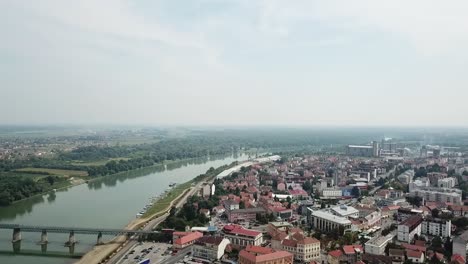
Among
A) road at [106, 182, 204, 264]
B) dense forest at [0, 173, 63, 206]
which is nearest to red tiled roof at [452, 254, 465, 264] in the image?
road at [106, 182, 204, 264]

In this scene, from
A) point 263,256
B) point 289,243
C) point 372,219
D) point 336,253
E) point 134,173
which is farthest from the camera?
point 134,173

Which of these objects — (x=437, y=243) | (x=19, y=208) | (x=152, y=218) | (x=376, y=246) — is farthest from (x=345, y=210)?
(x=19, y=208)

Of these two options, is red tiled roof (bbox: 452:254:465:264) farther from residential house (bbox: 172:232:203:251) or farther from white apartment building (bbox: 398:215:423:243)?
residential house (bbox: 172:232:203:251)

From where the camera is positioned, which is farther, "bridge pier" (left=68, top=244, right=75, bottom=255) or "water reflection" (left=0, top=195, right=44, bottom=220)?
"water reflection" (left=0, top=195, right=44, bottom=220)

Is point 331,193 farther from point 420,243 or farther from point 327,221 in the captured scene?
point 420,243

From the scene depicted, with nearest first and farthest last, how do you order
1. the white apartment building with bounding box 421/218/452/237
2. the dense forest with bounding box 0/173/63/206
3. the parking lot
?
the parking lot
the white apartment building with bounding box 421/218/452/237
the dense forest with bounding box 0/173/63/206
